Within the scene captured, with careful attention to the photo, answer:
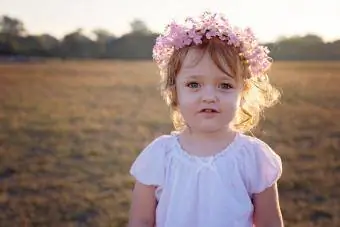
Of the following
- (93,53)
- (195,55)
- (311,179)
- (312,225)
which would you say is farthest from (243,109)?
(93,53)

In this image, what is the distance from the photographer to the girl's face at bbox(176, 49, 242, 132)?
1.79 m

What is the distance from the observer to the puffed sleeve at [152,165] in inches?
73.6

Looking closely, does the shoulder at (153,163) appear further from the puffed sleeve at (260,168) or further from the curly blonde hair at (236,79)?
the puffed sleeve at (260,168)

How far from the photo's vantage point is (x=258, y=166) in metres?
1.84

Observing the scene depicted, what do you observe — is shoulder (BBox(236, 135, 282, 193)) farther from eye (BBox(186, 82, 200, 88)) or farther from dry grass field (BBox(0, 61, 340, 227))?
dry grass field (BBox(0, 61, 340, 227))

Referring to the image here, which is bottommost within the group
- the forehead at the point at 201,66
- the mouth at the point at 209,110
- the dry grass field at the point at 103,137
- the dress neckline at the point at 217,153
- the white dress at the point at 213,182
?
the dry grass field at the point at 103,137

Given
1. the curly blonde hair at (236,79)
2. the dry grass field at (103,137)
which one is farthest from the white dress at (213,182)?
the dry grass field at (103,137)

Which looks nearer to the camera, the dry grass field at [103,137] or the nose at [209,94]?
the nose at [209,94]

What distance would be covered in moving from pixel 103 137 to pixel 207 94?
4.48 metres

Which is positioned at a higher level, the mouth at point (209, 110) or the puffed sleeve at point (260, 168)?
the mouth at point (209, 110)

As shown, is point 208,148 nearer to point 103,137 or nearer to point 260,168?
point 260,168

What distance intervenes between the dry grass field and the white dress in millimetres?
2208

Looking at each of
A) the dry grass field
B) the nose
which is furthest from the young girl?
the dry grass field

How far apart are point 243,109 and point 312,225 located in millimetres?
2384
